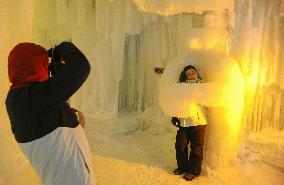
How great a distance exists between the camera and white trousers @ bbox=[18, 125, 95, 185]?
214 centimetres

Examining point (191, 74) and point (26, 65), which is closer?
point (26, 65)

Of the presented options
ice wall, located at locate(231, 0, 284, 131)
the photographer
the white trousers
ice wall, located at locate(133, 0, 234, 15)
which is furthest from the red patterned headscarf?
ice wall, located at locate(231, 0, 284, 131)

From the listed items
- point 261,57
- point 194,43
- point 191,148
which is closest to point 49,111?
point 191,148

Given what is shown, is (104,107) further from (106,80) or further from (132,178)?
(132,178)

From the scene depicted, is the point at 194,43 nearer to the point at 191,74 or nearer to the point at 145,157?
the point at 191,74

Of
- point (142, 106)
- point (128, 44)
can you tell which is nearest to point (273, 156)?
point (142, 106)

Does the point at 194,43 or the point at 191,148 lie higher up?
the point at 194,43

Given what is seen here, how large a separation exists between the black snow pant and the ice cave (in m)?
0.17

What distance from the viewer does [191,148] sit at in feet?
15.7

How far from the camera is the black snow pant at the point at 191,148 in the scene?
4.69m

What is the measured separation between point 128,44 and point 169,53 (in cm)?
113

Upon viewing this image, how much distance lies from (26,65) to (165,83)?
9.19 feet

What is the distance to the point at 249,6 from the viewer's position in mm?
5340

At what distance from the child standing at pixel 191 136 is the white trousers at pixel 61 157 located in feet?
8.26
